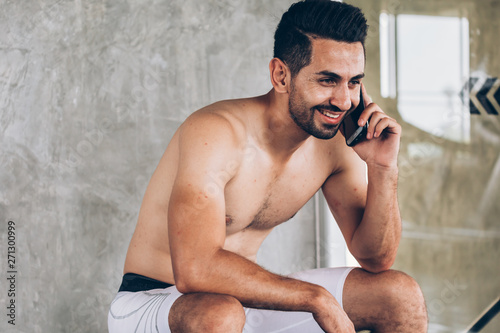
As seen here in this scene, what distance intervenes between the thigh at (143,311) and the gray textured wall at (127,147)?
2.00 feet

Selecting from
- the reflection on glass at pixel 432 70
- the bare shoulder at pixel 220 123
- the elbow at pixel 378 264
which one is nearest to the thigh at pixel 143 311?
the bare shoulder at pixel 220 123

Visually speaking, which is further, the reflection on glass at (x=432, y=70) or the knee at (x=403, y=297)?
the reflection on glass at (x=432, y=70)

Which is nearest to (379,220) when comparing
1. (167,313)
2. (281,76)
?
(281,76)

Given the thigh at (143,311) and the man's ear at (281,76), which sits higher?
the man's ear at (281,76)

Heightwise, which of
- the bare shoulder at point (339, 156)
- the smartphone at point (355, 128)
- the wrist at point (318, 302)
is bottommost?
the wrist at point (318, 302)

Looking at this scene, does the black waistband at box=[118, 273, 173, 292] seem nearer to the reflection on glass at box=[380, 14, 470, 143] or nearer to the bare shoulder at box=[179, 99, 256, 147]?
the bare shoulder at box=[179, 99, 256, 147]

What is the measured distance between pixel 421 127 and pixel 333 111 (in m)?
0.93

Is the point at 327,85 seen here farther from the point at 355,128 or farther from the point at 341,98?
the point at 355,128

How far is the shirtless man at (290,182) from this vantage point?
46.9 inches

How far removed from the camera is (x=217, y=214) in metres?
1.12

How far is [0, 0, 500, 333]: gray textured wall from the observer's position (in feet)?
5.92

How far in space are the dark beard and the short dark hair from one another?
0.26ft

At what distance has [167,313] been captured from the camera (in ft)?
3.67

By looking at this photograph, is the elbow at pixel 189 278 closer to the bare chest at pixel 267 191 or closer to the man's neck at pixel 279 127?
the bare chest at pixel 267 191
